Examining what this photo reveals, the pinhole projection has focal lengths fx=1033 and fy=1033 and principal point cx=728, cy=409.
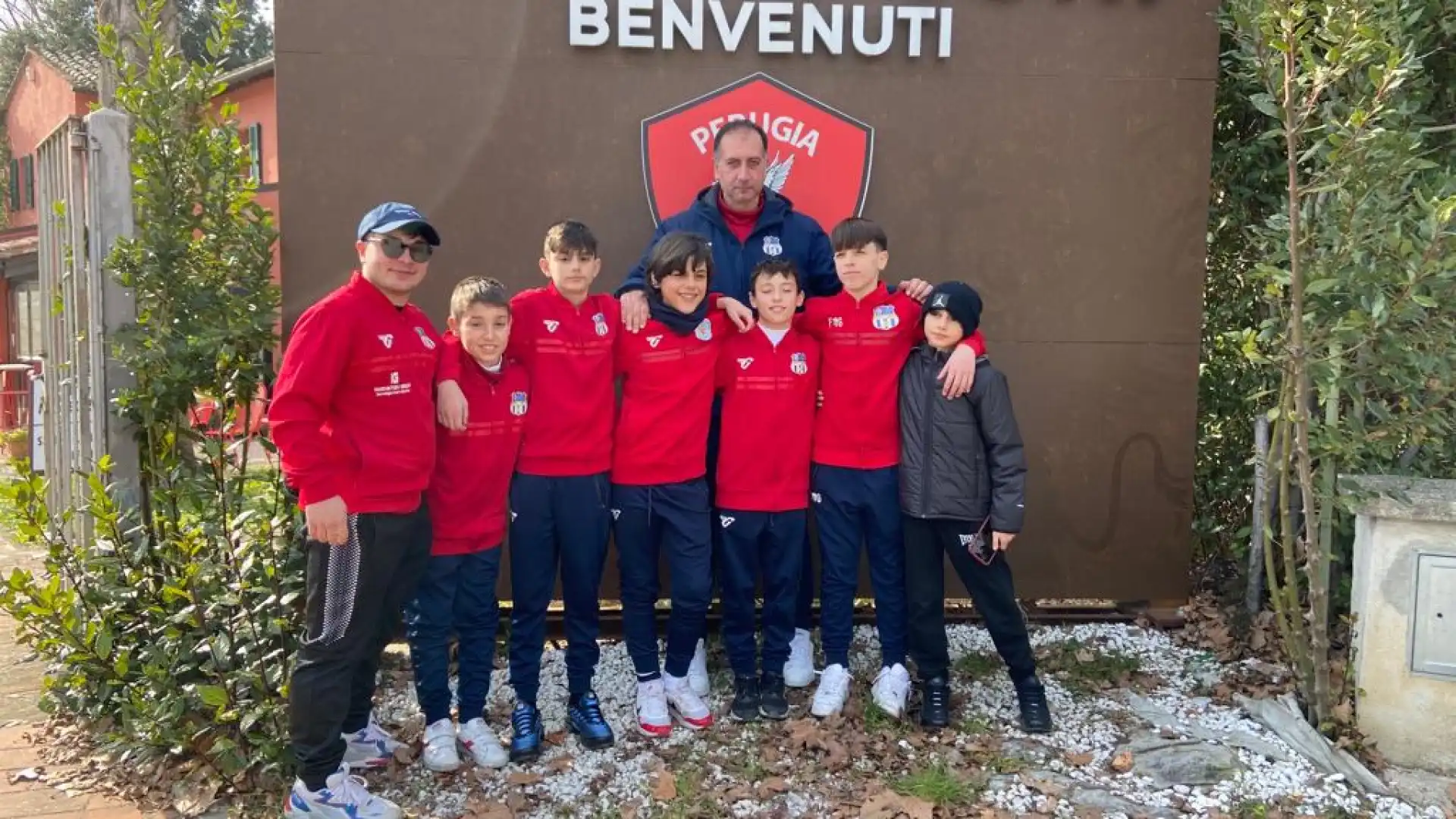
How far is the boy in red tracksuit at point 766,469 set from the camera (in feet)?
11.7

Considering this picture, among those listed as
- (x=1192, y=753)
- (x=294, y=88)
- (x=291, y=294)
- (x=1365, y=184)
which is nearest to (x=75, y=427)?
(x=291, y=294)

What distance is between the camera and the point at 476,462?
3.23m

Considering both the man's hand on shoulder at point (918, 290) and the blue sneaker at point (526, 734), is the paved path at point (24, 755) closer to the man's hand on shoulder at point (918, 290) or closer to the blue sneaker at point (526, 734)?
the blue sneaker at point (526, 734)

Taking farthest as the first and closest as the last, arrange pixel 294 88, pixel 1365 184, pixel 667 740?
pixel 294 88, pixel 667 740, pixel 1365 184

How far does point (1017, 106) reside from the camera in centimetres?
446

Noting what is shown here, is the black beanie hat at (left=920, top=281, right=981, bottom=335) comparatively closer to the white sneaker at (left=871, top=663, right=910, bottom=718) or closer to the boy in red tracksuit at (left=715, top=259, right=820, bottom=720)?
the boy in red tracksuit at (left=715, top=259, right=820, bottom=720)

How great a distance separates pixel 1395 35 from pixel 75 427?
15.7ft

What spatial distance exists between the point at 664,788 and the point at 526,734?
0.51 metres

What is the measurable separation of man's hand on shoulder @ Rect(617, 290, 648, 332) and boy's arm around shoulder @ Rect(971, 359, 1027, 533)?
113 cm

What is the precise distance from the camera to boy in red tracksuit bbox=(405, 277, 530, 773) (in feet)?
10.5

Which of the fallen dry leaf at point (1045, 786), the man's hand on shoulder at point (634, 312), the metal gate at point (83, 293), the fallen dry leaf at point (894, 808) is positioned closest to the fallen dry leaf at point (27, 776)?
the metal gate at point (83, 293)

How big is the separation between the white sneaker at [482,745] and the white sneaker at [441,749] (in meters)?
0.05

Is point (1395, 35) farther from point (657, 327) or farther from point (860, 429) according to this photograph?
point (657, 327)

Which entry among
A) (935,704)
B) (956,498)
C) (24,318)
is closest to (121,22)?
(956,498)
